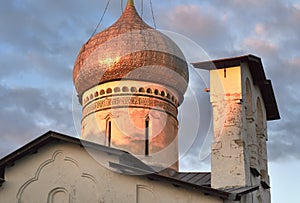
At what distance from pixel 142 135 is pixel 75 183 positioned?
4.78 meters

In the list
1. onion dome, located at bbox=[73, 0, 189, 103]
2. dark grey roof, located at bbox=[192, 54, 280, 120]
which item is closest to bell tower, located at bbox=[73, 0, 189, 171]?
onion dome, located at bbox=[73, 0, 189, 103]

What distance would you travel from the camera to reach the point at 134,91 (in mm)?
18406

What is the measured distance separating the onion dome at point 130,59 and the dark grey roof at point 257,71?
324 centimetres

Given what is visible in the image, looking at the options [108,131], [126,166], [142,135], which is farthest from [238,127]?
[108,131]

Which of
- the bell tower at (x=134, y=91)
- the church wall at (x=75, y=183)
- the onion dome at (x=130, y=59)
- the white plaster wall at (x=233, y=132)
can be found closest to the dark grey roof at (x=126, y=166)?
the church wall at (x=75, y=183)

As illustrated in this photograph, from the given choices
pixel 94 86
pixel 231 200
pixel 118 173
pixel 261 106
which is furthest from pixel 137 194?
pixel 94 86

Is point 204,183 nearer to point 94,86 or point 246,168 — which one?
point 246,168

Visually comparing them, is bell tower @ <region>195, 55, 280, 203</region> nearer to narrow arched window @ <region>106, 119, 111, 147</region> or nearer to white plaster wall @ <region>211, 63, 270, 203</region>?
white plaster wall @ <region>211, 63, 270, 203</region>

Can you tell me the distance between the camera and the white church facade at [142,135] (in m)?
13.2

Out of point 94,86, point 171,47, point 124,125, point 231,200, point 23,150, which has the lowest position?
point 231,200

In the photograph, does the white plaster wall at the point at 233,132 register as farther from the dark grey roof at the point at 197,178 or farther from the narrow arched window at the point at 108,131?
the narrow arched window at the point at 108,131

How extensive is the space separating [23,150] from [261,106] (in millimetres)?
6187

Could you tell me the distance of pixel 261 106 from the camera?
16.3m

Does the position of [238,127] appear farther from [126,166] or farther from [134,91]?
[134,91]
